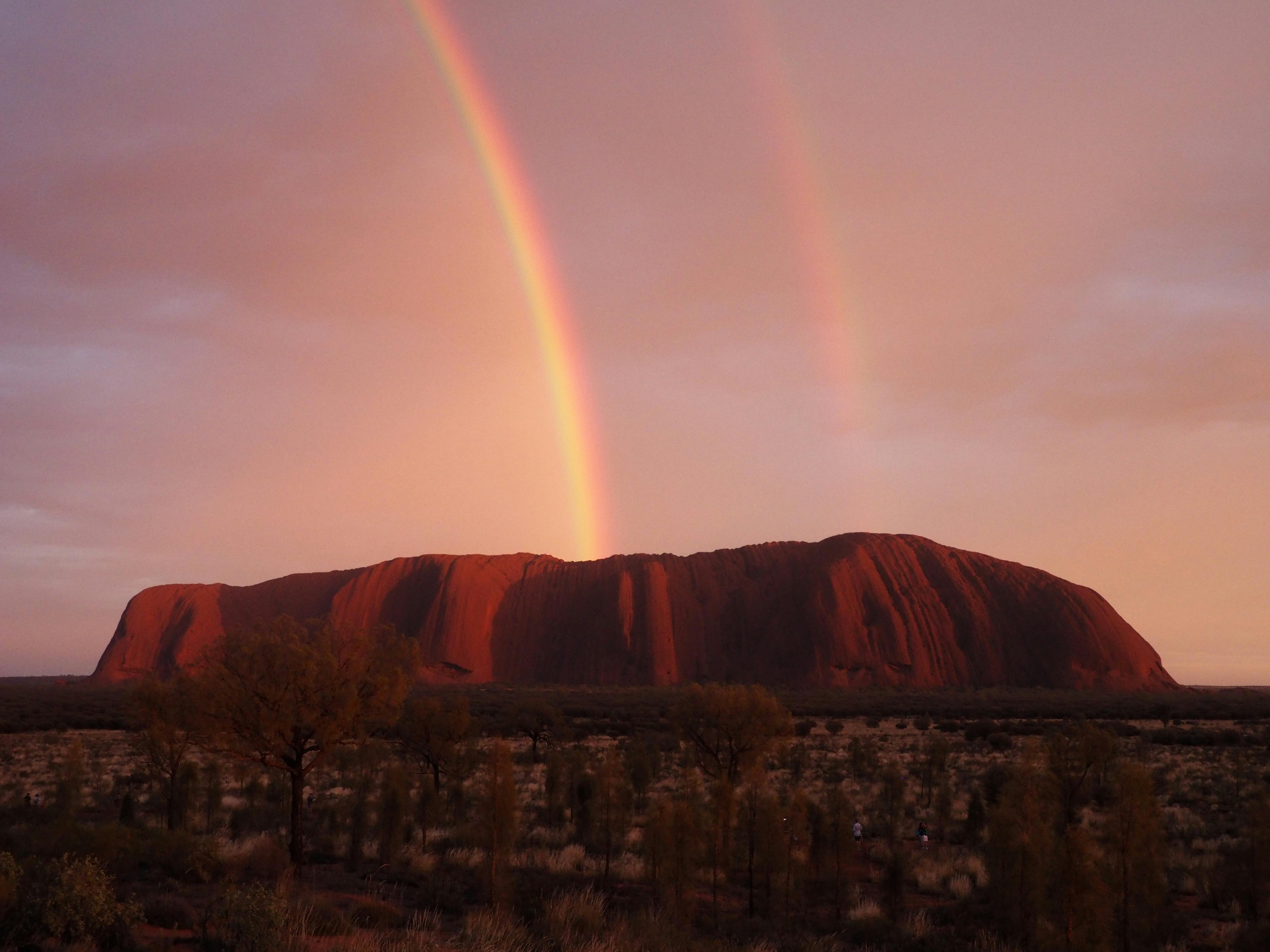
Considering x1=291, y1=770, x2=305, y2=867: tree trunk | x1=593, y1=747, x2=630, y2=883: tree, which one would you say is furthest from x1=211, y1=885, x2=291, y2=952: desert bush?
x1=593, y1=747, x2=630, y2=883: tree

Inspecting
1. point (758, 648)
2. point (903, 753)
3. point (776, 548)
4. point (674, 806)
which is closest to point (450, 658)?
point (758, 648)

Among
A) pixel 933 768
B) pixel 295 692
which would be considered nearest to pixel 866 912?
pixel 295 692

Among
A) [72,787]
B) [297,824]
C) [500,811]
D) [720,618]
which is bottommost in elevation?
[297,824]

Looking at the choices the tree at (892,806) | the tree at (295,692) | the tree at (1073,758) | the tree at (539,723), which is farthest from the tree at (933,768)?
the tree at (539,723)

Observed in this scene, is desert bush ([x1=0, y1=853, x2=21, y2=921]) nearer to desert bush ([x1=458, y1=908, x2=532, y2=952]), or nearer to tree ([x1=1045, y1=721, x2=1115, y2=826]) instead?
desert bush ([x1=458, y1=908, x2=532, y2=952])

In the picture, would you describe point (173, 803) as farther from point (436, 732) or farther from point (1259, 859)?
point (1259, 859)

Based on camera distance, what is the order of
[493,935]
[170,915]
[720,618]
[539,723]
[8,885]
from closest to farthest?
[8,885] → [493,935] → [170,915] → [539,723] → [720,618]

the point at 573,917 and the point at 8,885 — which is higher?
the point at 8,885
